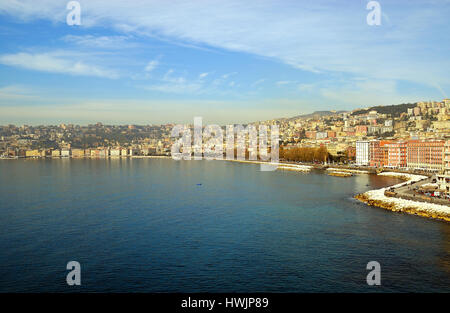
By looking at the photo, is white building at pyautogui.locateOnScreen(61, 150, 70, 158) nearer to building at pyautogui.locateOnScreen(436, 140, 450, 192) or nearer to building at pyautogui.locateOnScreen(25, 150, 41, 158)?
building at pyautogui.locateOnScreen(25, 150, 41, 158)

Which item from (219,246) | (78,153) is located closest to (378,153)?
(219,246)

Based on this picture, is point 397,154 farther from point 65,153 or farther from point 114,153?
point 65,153

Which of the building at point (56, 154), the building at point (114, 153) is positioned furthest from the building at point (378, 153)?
the building at point (56, 154)

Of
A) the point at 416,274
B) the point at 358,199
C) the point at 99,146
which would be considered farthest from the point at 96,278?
the point at 99,146

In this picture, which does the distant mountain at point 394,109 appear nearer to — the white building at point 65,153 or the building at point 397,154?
the building at point 397,154

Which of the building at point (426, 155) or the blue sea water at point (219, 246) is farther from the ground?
the building at point (426, 155)
